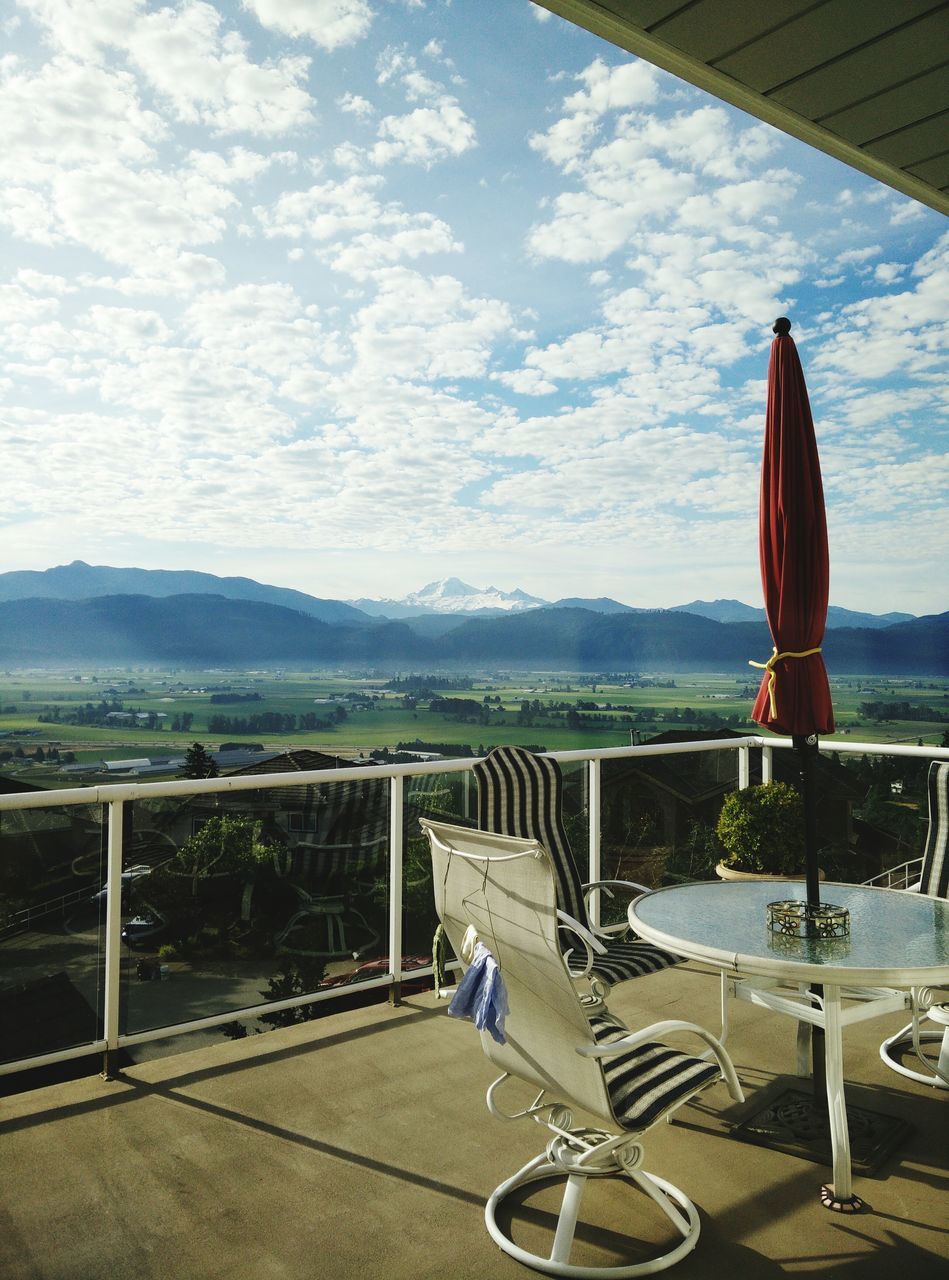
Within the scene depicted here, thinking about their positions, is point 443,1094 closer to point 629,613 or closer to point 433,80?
point 433,80

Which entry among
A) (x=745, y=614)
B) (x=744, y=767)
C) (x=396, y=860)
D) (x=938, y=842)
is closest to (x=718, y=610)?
(x=745, y=614)

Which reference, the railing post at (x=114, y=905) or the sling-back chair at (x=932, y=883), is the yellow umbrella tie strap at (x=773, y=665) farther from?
the railing post at (x=114, y=905)

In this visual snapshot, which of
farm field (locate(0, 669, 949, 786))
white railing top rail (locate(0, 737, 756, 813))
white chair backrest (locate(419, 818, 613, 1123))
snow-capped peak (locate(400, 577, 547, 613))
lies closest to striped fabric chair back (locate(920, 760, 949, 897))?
white railing top rail (locate(0, 737, 756, 813))

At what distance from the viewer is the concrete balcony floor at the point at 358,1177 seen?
2365mm

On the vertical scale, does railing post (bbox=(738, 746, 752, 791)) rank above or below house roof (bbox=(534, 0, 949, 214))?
below

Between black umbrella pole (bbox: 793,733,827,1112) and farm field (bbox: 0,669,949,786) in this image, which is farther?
farm field (bbox: 0,669,949,786)

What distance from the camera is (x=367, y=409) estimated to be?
24891 millimetres

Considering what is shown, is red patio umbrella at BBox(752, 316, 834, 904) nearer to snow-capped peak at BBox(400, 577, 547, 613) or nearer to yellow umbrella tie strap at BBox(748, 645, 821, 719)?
yellow umbrella tie strap at BBox(748, 645, 821, 719)

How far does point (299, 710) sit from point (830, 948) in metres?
17.5

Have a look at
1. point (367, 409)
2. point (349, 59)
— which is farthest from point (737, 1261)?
point (367, 409)

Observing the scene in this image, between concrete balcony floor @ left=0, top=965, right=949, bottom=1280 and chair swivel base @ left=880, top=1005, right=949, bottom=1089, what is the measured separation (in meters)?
0.06

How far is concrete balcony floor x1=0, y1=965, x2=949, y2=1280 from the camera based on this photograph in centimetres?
237

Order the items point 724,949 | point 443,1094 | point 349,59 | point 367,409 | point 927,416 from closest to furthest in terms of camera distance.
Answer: point 724,949, point 443,1094, point 349,59, point 927,416, point 367,409

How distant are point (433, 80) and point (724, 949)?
1089 cm
